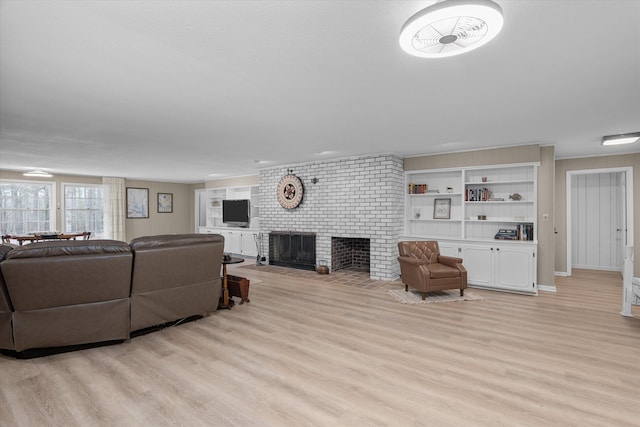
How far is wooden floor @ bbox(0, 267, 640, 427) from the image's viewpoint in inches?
80.0

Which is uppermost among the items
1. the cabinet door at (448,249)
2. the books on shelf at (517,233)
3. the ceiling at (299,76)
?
the ceiling at (299,76)

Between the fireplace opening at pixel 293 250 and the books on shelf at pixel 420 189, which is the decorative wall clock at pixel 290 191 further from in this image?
the books on shelf at pixel 420 189

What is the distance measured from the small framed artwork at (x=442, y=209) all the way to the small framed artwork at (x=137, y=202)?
29.9ft

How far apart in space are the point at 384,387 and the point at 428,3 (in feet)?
8.12

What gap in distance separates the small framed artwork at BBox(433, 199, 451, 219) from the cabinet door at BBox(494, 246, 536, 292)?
1.10 meters

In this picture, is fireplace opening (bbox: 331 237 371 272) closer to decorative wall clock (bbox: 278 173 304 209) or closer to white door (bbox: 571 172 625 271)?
decorative wall clock (bbox: 278 173 304 209)

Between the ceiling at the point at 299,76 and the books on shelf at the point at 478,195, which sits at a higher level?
the ceiling at the point at 299,76

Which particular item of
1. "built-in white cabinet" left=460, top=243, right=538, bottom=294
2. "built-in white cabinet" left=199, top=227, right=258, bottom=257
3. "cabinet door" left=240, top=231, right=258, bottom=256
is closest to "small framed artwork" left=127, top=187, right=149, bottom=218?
"built-in white cabinet" left=199, top=227, right=258, bottom=257

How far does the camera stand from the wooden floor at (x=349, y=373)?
6.66 ft

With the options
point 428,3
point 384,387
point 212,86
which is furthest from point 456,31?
point 384,387

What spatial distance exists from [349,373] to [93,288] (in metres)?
2.47

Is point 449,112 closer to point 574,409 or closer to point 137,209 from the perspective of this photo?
point 574,409

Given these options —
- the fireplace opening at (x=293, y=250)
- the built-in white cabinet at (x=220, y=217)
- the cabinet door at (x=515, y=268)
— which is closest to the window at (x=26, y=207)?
the built-in white cabinet at (x=220, y=217)

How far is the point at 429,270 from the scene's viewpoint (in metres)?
4.79
